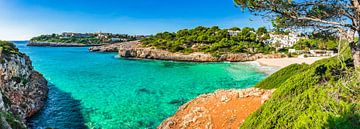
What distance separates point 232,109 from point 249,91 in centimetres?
189

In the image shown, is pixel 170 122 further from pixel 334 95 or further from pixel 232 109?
pixel 334 95

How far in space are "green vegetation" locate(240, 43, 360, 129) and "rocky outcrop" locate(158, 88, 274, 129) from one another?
7.29 feet

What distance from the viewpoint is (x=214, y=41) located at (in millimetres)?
61500

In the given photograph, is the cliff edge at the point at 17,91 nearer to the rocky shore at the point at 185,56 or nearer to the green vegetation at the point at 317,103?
the green vegetation at the point at 317,103

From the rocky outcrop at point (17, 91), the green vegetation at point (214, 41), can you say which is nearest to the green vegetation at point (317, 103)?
the rocky outcrop at point (17, 91)

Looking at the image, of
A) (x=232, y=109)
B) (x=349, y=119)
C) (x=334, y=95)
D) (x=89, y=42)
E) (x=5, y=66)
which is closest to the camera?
(x=349, y=119)

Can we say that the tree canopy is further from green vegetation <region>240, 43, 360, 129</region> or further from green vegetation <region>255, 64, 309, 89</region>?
green vegetation <region>255, 64, 309, 89</region>

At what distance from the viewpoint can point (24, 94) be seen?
15930 mm

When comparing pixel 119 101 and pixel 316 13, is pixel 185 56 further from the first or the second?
pixel 316 13

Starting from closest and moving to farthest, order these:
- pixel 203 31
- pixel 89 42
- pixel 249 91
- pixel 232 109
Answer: pixel 232 109, pixel 249 91, pixel 203 31, pixel 89 42

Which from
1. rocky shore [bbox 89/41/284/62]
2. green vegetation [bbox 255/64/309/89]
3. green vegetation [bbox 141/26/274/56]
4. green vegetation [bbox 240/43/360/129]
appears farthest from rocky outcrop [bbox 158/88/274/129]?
green vegetation [bbox 141/26/274/56]

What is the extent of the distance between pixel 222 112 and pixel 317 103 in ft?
17.5

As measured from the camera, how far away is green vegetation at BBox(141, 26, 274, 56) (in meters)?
54.2

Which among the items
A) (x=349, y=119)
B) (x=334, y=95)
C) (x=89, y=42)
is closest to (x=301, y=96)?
(x=334, y=95)
